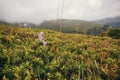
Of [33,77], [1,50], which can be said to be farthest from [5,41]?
[33,77]

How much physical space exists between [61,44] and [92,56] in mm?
1775

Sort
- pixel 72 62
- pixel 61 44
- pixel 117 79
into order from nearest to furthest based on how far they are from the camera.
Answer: pixel 117 79 < pixel 72 62 < pixel 61 44

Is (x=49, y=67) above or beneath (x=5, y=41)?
beneath

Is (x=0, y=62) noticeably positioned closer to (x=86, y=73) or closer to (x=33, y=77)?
(x=33, y=77)

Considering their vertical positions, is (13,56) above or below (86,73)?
above

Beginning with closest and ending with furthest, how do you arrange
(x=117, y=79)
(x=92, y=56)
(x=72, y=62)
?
(x=117, y=79)
(x=72, y=62)
(x=92, y=56)

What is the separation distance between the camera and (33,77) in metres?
4.48

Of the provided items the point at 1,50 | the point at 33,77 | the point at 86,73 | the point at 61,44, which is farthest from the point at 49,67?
the point at 61,44

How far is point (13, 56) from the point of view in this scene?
5.38 meters

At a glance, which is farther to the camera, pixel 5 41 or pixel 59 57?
pixel 5 41

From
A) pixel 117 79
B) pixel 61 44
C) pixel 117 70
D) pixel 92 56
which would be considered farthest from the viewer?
pixel 61 44

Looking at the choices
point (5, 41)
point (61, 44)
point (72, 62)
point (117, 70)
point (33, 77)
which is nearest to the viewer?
point (33, 77)

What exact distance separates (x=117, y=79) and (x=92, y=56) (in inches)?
65.3

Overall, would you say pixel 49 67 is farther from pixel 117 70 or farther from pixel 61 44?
pixel 61 44
